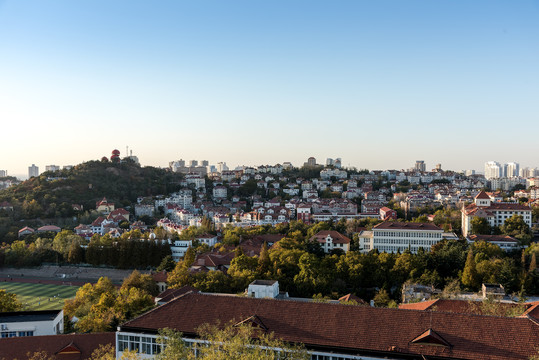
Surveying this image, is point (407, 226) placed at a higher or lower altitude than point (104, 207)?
higher

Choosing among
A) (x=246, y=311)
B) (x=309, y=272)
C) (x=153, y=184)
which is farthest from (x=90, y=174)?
(x=246, y=311)

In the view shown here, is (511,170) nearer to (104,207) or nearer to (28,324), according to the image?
(104,207)

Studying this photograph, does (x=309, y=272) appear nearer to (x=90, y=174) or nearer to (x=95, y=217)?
(x=95, y=217)

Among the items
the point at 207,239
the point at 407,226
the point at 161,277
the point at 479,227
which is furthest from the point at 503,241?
the point at 161,277

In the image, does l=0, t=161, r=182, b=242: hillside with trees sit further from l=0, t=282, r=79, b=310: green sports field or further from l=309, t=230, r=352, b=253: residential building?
l=309, t=230, r=352, b=253: residential building

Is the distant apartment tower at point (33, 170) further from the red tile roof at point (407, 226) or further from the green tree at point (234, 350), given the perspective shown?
the green tree at point (234, 350)

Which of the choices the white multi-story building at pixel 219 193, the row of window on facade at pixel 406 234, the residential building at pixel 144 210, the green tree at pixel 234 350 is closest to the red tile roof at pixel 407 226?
the row of window on facade at pixel 406 234
